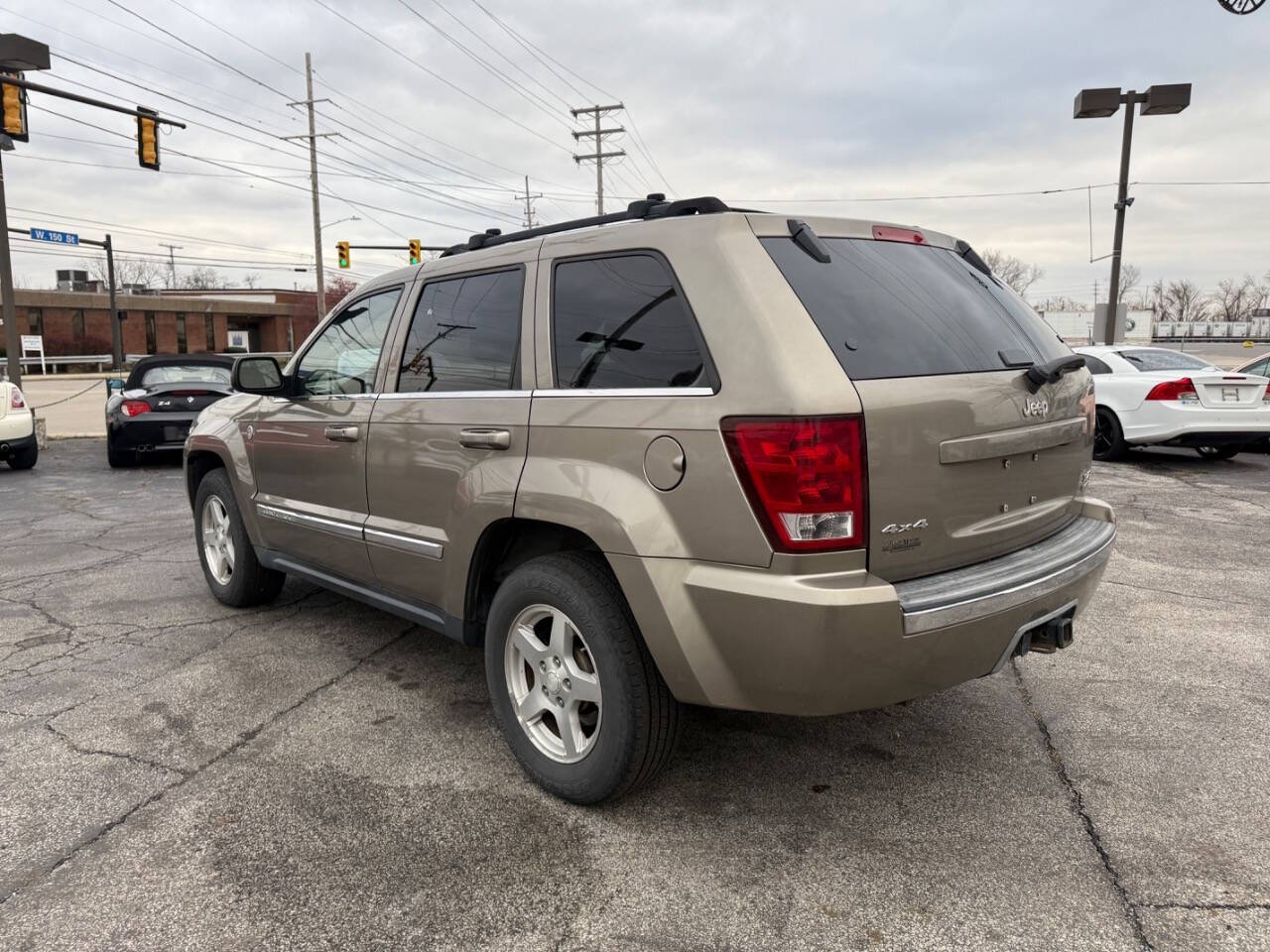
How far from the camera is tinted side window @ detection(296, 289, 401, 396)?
13.0ft

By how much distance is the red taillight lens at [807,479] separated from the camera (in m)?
2.36

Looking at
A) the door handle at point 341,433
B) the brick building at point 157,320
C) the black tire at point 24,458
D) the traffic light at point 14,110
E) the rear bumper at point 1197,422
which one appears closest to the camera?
the door handle at point 341,433

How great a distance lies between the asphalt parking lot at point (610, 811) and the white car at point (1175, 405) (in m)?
6.26

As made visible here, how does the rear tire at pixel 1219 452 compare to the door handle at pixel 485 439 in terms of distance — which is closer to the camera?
the door handle at pixel 485 439

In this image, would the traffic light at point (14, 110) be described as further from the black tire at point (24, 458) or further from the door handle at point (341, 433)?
the door handle at point (341, 433)

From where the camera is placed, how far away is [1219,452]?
38.5ft

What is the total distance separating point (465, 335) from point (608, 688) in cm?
153

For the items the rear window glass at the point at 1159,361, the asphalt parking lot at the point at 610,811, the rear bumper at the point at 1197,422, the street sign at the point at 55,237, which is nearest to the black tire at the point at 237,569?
the asphalt parking lot at the point at 610,811

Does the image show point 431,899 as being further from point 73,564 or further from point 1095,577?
point 73,564

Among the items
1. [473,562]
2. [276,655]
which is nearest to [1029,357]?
[473,562]

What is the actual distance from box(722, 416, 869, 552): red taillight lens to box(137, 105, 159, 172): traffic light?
18.0 meters

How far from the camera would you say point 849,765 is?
127 inches

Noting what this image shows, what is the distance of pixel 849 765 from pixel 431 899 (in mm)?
1550

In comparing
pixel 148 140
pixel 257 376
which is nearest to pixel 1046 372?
pixel 257 376
